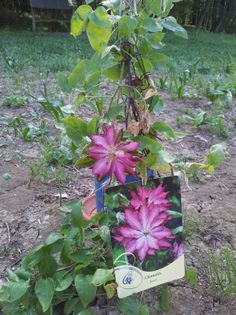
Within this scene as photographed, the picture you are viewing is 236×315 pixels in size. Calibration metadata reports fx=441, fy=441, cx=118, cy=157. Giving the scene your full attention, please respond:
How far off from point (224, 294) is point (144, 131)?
0.60 meters

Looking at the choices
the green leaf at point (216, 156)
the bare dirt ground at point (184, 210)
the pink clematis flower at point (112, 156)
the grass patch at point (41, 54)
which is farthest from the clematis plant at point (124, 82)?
the grass patch at point (41, 54)

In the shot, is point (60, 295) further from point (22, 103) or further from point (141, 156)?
point (22, 103)

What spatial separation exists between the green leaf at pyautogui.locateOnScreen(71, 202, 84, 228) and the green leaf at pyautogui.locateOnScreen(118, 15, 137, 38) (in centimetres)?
49

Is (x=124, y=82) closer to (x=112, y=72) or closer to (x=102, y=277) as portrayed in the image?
(x=112, y=72)

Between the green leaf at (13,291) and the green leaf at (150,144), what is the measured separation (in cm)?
48

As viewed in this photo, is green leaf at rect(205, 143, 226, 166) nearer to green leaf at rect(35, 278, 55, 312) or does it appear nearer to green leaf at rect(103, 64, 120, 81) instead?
green leaf at rect(103, 64, 120, 81)

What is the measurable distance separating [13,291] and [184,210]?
0.92 meters

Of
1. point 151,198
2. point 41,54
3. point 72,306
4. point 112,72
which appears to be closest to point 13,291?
point 72,306

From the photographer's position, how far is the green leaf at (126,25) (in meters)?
1.09

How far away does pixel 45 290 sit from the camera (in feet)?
3.82

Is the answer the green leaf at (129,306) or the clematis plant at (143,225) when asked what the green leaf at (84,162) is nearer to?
the clematis plant at (143,225)

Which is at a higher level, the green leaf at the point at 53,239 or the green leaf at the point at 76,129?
the green leaf at the point at 76,129

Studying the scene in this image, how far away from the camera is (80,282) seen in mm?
1177

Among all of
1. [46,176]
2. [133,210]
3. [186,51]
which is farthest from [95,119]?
[186,51]
